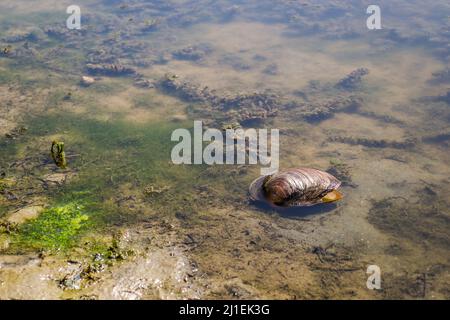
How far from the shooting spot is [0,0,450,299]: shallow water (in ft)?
20.8

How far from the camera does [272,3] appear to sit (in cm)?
2848

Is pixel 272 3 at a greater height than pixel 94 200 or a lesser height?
greater

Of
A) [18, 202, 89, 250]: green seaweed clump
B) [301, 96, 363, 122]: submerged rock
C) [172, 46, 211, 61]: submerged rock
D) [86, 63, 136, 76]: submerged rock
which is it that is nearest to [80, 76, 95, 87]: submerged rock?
[86, 63, 136, 76]: submerged rock

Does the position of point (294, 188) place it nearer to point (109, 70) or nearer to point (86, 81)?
point (86, 81)

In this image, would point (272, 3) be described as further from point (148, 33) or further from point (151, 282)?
point (151, 282)

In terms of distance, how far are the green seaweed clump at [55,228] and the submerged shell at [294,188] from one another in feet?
13.0

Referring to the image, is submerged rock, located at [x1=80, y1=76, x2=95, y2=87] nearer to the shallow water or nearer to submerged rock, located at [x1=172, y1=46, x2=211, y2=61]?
the shallow water

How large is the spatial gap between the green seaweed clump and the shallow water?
37 millimetres

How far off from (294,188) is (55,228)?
5112mm

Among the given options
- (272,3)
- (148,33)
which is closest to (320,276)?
(148,33)

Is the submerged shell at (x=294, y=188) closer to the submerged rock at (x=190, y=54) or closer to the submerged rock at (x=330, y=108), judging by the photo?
the submerged rock at (x=330, y=108)

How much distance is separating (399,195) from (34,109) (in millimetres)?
12147

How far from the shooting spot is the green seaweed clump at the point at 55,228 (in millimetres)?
6781

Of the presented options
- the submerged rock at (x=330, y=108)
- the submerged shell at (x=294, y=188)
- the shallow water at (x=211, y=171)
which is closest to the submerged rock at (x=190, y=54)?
the shallow water at (x=211, y=171)
